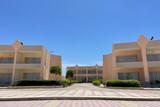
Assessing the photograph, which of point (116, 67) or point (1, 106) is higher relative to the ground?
point (116, 67)

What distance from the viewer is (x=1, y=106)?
A: 29.5ft

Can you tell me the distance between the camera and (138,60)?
1348 inches

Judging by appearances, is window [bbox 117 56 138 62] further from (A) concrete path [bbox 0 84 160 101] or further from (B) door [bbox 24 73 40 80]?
(B) door [bbox 24 73 40 80]

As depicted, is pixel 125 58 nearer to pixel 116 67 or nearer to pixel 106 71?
pixel 116 67

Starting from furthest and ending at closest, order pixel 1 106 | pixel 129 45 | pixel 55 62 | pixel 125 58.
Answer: pixel 55 62 < pixel 125 58 < pixel 129 45 < pixel 1 106

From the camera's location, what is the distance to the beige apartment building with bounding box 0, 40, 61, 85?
34219 mm

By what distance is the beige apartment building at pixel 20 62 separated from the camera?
34.2 metres

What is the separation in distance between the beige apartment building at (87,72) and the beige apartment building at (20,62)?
5158cm

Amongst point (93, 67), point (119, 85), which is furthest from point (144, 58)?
point (93, 67)

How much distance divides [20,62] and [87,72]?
5410 cm

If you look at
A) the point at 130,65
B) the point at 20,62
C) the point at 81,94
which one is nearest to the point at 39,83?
the point at 20,62

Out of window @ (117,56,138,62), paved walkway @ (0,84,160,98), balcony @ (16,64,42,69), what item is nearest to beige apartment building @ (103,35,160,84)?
window @ (117,56,138,62)

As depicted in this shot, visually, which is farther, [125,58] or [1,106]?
[125,58]

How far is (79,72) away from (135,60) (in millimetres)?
55521
